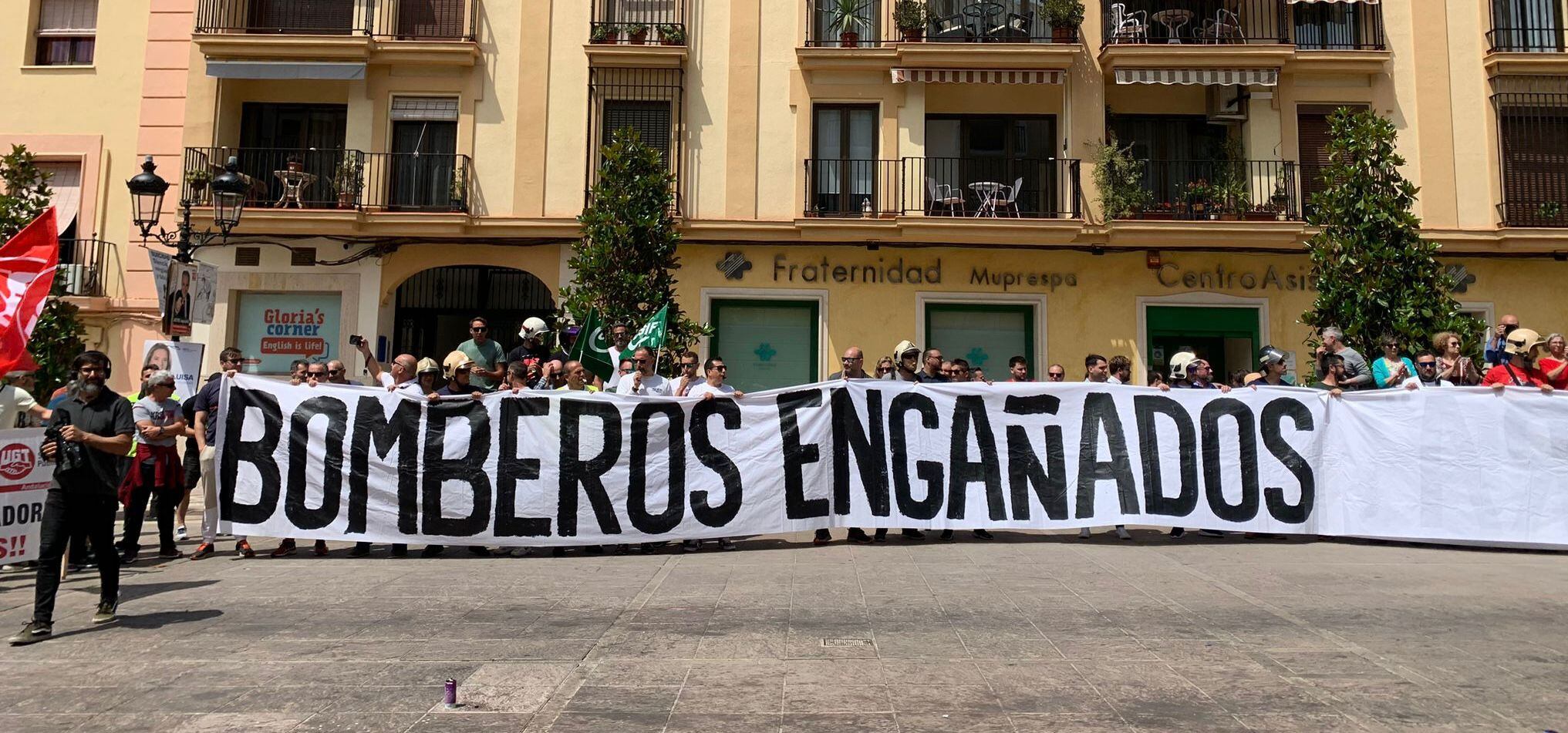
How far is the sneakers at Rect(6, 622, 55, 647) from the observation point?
5461mm

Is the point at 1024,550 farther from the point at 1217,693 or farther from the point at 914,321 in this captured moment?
the point at 914,321

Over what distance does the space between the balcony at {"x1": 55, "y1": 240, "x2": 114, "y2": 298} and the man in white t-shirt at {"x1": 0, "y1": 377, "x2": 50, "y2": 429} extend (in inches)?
406

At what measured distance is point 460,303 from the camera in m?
18.4

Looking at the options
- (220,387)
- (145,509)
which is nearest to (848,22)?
(220,387)

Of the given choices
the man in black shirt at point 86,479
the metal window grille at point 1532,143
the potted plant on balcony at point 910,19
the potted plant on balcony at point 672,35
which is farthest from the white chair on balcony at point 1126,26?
the man in black shirt at point 86,479

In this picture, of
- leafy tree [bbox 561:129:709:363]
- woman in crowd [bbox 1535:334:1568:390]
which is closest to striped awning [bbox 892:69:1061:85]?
leafy tree [bbox 561:129:709:363]

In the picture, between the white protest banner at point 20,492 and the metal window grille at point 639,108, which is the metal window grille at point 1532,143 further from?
the white protest banner at point 20,492

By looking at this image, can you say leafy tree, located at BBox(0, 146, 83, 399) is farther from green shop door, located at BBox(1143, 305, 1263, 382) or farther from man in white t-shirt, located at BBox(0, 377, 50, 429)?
green shop door, located at BBox(1143, 305, 1263, 382)

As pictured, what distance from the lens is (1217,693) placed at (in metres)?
4.33

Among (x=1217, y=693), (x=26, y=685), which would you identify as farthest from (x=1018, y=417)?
(x=26, y=685)

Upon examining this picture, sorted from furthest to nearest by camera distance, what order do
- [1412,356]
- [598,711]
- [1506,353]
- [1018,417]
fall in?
[1412,356] < [1506,353] < [1018,417] < [598,711]

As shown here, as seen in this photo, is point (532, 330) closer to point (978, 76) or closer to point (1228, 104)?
point (978, 76)

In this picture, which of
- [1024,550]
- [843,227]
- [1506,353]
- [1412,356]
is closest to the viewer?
[1024,550]

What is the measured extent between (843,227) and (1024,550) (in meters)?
8.86
